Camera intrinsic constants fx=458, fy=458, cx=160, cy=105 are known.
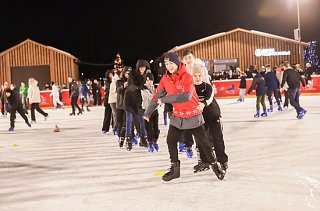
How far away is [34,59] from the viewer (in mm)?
37812

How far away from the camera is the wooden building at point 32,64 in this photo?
3759 cm

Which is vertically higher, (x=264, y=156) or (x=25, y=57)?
(x=25, y=57)

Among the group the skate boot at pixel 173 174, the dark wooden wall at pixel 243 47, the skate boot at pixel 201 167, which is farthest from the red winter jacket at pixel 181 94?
the dark wooden wall at pixel 243 47

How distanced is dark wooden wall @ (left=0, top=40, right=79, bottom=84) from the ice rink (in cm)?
2941

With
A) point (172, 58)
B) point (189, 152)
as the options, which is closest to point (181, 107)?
point (172, 58)

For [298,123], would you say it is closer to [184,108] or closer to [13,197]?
→ [184,108]

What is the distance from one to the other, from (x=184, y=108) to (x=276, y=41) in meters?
33.4

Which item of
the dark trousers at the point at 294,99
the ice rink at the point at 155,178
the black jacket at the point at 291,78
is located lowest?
the ice rink at the point at 155,178

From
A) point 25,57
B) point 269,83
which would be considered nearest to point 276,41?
point 25,57

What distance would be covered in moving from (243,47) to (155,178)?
32333 millimetres

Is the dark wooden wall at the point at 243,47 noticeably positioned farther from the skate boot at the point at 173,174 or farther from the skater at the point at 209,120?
the skate boot at the point at 173,174

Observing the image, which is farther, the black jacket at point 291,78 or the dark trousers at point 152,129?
the black jacket at point 291,78

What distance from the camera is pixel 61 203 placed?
4.30 m

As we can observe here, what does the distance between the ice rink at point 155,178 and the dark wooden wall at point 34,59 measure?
29.4 m
